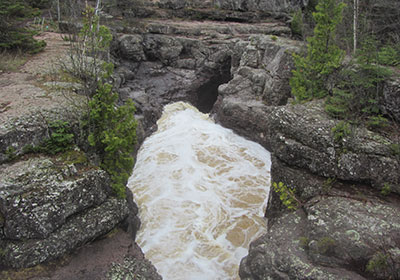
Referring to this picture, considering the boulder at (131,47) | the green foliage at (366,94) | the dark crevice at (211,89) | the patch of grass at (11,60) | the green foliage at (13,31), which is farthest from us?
the dark crevice at (211,89)

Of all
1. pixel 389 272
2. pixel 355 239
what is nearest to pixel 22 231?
pixel 355 239

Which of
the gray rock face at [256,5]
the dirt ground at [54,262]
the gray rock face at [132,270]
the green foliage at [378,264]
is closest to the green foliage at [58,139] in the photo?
the dirt ground at [54,262]

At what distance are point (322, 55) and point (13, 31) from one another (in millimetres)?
15728

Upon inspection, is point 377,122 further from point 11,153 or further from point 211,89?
point 211,89

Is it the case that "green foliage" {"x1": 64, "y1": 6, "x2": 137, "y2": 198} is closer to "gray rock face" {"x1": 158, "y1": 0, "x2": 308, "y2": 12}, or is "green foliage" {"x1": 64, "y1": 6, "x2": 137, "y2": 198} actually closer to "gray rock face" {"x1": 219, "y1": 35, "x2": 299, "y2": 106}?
"gray rock face" {"x1": 219, "y1": 35, "x2": 299, "y2": 106}

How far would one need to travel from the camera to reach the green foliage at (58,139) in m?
8.06

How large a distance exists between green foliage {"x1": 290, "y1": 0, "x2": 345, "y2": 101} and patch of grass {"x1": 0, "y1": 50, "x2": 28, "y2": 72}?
13679 mm

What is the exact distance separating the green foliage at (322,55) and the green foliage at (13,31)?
566 inches

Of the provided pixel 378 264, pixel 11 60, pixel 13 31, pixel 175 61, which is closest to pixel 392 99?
pixel 378 264

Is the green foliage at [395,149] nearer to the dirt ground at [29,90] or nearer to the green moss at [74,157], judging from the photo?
the green moss at [74,157]

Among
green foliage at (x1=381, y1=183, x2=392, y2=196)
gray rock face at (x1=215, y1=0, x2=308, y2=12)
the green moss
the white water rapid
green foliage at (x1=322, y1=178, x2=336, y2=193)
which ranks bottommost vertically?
the white water rapid

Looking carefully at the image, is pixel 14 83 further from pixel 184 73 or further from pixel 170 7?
pixel 170 7

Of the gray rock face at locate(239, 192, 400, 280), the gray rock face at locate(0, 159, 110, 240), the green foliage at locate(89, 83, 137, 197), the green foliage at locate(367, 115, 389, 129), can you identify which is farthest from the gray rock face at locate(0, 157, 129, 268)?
the green foliage at locate(367, 115, 389, 129)

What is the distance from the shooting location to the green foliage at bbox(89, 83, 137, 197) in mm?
8344
